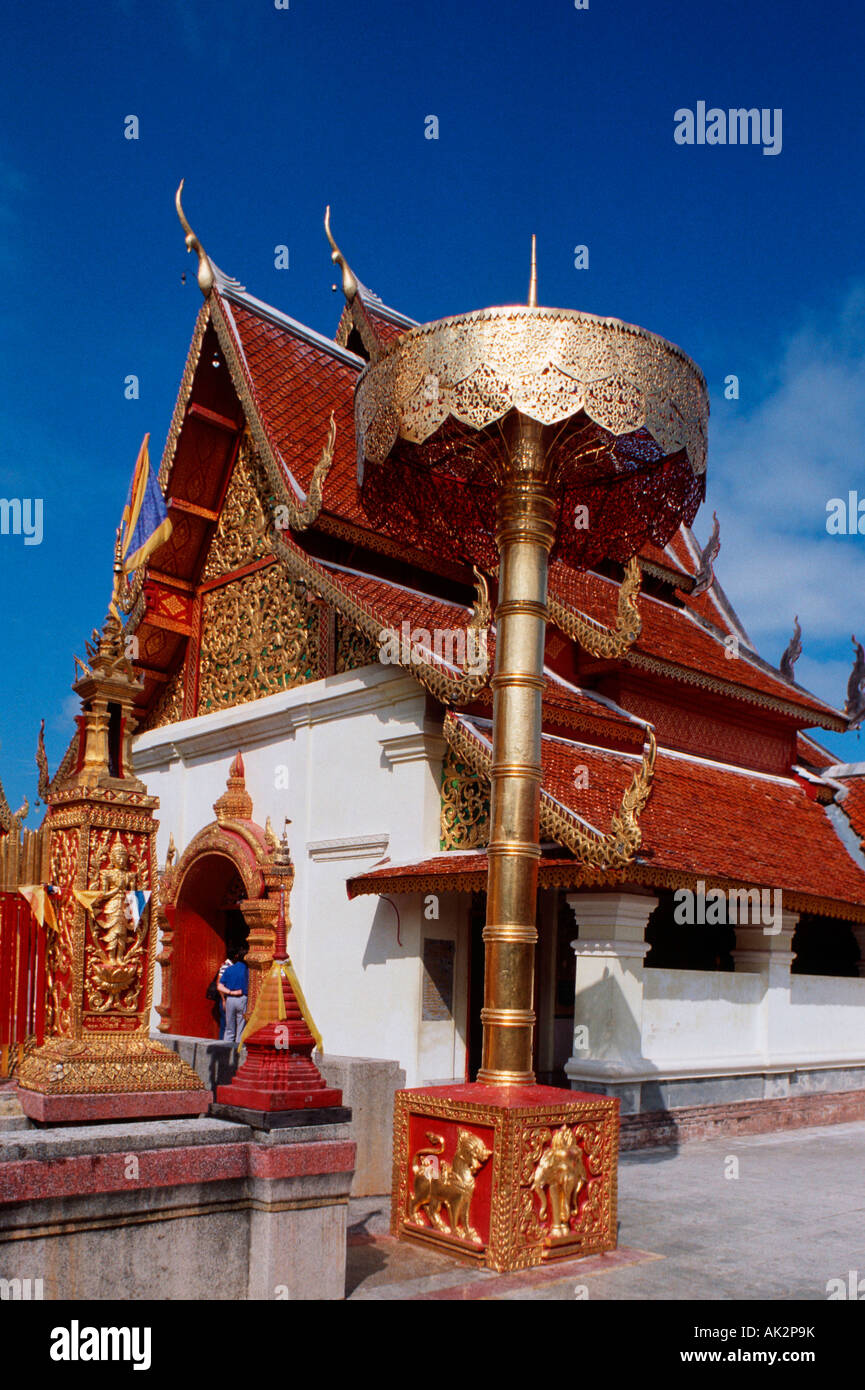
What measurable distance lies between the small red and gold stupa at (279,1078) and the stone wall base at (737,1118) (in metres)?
4.37

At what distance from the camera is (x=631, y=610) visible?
9.28 metres

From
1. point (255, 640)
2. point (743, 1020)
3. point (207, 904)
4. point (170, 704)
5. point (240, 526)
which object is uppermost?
point (240, 526)

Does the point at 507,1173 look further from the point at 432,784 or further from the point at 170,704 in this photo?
the point at 170,704

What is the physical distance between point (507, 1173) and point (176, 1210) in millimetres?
1710

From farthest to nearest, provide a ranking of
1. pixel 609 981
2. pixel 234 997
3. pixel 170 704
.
Answer: pixel 170 704, pixel 234 997, pixel 609 981

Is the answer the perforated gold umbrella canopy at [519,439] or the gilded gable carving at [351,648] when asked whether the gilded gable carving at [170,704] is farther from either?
the perforated gold umbrella canopy at [519,439]

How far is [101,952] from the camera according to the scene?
4367 millimetres

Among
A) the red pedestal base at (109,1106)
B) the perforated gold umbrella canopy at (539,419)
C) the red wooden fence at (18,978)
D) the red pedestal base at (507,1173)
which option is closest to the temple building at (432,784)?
the perforated gold umbrella canopy at (539,419)

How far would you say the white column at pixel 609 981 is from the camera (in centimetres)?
870

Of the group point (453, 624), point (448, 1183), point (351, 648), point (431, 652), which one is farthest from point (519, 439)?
point (351, 648)

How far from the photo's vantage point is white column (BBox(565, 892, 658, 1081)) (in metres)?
8.70

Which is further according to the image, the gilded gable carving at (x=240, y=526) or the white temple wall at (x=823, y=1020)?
the gilded gable carving at (x=240, y=526)

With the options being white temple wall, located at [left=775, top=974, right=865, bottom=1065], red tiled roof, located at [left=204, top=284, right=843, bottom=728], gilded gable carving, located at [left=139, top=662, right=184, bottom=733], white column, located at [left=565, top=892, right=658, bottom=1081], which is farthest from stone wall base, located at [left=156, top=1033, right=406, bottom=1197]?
gilded gable carving, located at [left=139, top=662, right=184, bottom=733]
